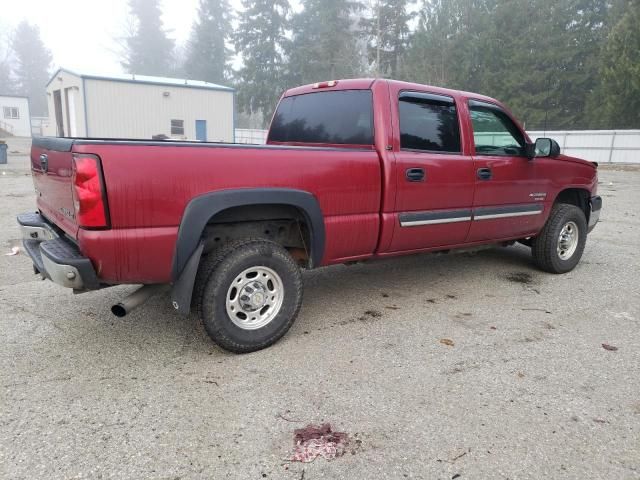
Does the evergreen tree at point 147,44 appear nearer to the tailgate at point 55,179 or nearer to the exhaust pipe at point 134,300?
the tailgate at point 55,179

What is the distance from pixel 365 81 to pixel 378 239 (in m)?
1.32

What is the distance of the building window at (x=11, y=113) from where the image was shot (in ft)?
172

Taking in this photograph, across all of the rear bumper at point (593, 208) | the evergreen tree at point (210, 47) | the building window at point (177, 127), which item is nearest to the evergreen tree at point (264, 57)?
the evergreen tree at point (210, 47)

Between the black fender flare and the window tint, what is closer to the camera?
the black fender flare

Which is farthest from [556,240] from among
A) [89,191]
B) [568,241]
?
[89,191]

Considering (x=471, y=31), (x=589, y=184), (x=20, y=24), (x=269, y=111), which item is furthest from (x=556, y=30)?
(x=20, y=24)

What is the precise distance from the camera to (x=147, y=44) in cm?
6731

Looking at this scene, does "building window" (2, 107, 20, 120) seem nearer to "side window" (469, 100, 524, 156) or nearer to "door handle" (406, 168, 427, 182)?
"side window" (469, 100, 524, 156)

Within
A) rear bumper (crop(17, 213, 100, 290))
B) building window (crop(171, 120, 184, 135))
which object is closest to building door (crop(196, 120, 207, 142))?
building window (crop(171, 120, 184, 135))

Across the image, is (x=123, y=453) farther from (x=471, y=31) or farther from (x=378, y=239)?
(x=471, y=31)

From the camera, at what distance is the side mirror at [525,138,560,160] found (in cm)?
500

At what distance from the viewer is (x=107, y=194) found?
2.82 m

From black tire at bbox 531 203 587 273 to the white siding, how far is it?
22158mm

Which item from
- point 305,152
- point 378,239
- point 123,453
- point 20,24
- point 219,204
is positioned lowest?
point 123,453
